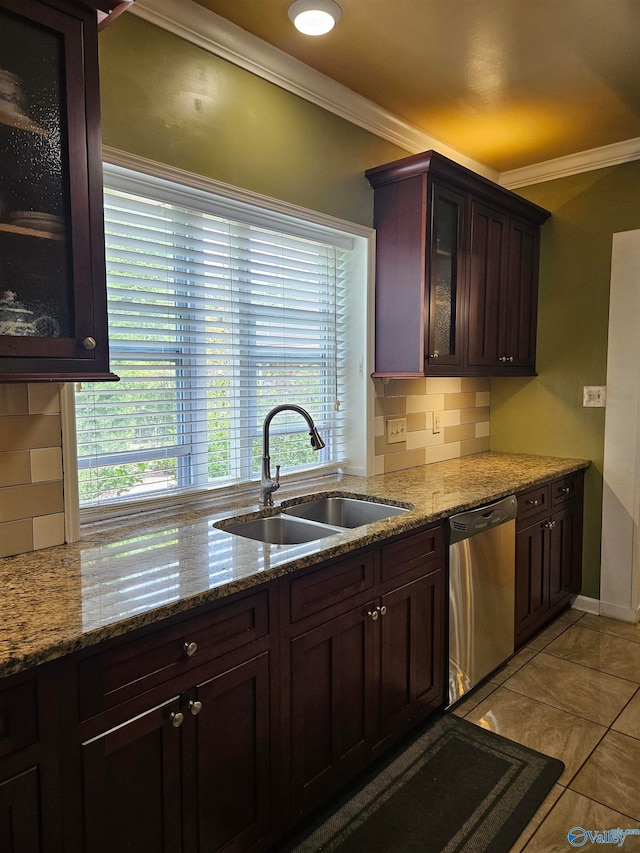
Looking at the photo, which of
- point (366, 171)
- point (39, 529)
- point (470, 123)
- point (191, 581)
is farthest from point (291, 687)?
point (470, 123)

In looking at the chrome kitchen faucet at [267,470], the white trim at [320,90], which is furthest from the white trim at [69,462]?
the white trim at [320,90]

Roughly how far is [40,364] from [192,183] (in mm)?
1005

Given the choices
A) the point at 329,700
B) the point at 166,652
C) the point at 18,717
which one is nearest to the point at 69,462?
the point at 166,652

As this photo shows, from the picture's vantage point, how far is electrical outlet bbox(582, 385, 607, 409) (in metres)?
3.36

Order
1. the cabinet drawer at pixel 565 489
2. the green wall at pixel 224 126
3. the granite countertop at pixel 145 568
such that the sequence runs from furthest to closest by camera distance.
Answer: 1. the cabinet drawer at pixel 565 489
2. the green wall at pixel 224 126
3. the granite countertop at pixel 145 568

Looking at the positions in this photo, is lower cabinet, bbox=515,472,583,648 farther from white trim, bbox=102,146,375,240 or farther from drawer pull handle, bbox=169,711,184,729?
drawer pull handle, bbox=169,711,184,729

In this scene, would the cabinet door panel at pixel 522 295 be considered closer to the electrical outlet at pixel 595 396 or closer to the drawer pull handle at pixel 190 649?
the electrical outlet at pixel 595 396

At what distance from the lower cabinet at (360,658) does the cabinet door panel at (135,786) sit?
394 millimetres

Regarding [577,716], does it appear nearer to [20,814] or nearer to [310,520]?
[310,520]

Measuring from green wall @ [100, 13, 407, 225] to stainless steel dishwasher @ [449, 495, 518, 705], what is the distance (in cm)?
150

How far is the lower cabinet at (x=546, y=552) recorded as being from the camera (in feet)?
9.49

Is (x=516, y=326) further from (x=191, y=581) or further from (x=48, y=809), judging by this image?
(x=48, y=809)

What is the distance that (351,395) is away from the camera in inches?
114

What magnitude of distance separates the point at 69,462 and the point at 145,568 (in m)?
0.45
